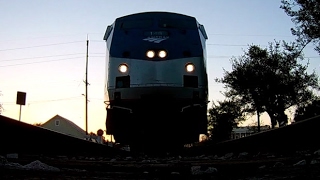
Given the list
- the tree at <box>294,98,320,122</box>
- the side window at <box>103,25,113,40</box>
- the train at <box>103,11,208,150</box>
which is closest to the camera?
the train at <box>103,11,208,150</box>

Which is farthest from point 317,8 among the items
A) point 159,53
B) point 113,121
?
point 113,121

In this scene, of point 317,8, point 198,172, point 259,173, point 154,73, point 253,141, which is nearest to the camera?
point 259,173

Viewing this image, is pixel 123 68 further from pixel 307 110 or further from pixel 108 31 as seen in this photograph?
pixel 307 110

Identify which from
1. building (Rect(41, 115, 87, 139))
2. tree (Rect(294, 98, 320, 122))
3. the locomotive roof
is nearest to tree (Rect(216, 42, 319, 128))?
tree (Rect(294, 98, 320, 122))

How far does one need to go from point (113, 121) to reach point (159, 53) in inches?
71.8

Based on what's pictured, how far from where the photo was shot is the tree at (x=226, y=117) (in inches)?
1126

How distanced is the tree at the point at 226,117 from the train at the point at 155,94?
19.7m

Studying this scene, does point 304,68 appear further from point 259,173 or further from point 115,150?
point 259,173

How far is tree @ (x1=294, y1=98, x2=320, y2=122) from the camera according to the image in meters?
27.2

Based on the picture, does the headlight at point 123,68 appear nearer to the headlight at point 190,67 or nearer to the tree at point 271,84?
the headlight at point 190,67

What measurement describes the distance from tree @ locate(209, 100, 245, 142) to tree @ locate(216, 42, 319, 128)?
2.44 feet

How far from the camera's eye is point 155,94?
8570 mm

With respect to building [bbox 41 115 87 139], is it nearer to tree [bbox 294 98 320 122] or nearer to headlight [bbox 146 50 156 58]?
tree [bbox 294 98 320 122]

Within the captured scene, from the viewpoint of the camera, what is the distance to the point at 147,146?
28.3 feet
